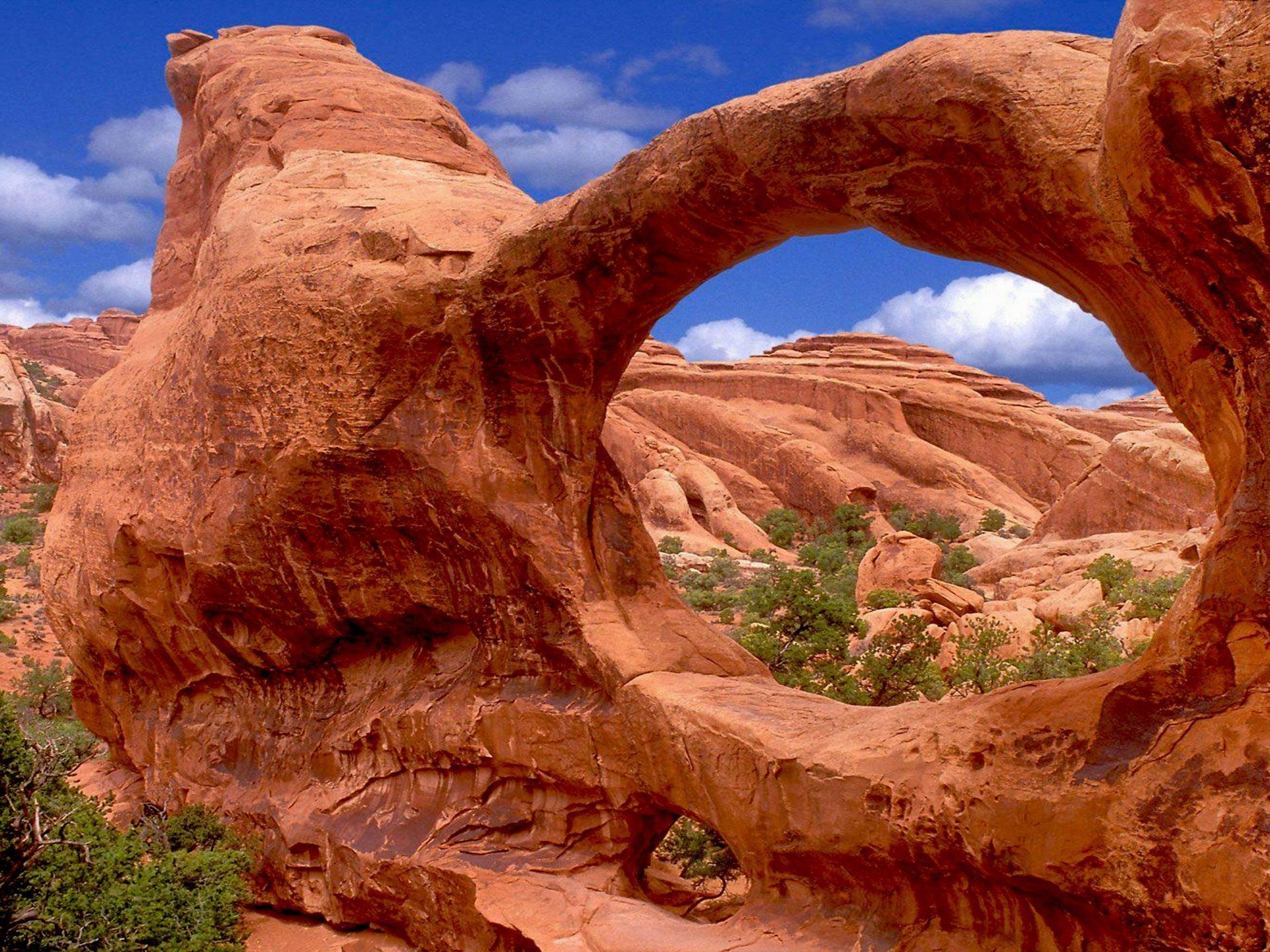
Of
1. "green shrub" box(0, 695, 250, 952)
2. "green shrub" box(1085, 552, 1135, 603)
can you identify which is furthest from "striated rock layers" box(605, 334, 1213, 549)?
"green shrub" box(0, 695, 250, 952)

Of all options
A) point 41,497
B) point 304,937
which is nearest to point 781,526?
point 41,497

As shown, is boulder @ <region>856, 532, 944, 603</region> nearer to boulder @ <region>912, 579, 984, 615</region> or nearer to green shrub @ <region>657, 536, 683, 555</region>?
boulder @ <region>912, 579, 984, 615</region>

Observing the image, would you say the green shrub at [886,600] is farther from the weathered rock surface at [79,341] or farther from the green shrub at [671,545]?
the weathered rock surface at [79,341]

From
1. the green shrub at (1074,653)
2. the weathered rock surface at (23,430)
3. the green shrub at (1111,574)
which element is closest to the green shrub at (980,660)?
the green shrub at (1074,653)

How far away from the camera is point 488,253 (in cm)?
555

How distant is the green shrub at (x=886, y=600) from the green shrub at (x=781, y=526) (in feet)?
36.9

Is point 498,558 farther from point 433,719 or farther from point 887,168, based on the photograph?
point 887,168

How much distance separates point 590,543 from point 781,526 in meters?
19.3

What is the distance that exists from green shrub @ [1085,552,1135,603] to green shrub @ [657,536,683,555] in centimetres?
855

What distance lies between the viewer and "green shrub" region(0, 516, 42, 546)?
817 inches

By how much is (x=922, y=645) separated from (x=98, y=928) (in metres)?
6.95

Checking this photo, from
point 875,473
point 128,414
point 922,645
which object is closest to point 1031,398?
point 875,473

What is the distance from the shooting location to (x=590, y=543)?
5.83 meters

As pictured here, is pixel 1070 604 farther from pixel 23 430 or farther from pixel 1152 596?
pixel 23 430
